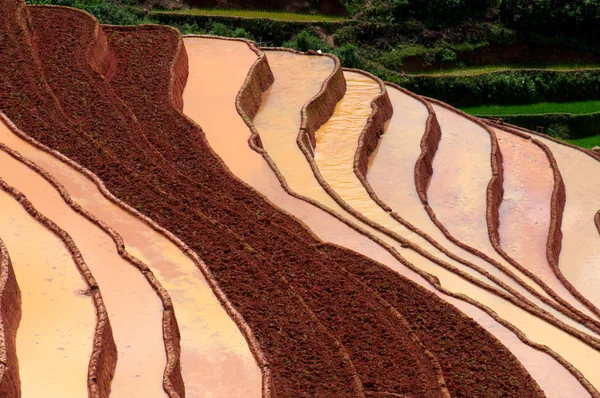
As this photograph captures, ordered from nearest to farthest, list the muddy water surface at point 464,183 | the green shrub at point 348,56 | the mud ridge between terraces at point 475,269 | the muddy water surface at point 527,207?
the mud ridge between terraces at point 475,269 → the muddy water surface at point 527,207 → the muddy water surface at point 464,183 → the green shrub at point 348,56

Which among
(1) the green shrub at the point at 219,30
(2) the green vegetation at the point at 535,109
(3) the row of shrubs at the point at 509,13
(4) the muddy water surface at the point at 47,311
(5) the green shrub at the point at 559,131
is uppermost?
(3) the row of shrubs at the point at 509,13

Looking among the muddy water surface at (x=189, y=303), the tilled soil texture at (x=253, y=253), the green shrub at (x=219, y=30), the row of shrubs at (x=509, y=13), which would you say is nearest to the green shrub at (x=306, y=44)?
the green shrub at (x=219, y=30)

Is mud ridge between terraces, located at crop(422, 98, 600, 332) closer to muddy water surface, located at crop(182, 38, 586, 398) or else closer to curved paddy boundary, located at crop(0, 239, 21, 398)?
muddy water surface, located at crop(182, 38, 586, 398)

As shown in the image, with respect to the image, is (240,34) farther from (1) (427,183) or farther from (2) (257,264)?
(2) (257,264)

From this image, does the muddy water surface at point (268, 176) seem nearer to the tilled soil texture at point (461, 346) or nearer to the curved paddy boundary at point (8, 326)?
the tilled soil texture at point (461, 346)

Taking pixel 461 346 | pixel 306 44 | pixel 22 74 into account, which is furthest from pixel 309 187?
pixel 306 44

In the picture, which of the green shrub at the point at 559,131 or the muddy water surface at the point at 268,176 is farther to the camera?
the green shrub at the point at 559,131

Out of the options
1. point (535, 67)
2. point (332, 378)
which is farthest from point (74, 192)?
point (535, 67)
